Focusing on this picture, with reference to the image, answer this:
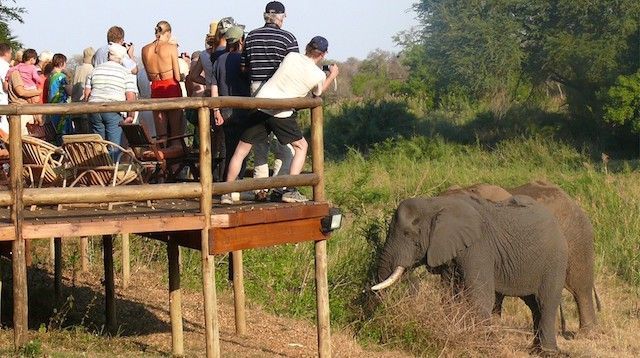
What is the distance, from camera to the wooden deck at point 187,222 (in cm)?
1041

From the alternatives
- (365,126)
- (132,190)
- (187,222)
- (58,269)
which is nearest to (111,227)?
(132,190)

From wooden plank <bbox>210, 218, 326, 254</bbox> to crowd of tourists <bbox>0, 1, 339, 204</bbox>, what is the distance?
0.29m

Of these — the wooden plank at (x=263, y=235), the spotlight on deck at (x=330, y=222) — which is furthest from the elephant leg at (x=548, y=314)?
the wooden plank at (x=263, y=235)

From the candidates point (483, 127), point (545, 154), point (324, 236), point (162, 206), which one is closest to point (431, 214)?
point (324, 236)

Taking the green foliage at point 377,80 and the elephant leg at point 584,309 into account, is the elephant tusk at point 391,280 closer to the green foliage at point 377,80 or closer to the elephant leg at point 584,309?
the elephant leg at point 584,309

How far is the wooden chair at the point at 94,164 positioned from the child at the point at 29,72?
9.80 feet

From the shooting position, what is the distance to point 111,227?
10508 mm

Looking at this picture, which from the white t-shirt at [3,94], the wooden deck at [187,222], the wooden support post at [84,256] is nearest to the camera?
the wooden deck at [187,222]

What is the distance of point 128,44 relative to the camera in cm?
1497

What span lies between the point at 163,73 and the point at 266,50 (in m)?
1.79

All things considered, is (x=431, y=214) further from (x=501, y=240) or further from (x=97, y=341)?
(x=97, y=341)

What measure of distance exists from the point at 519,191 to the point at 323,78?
20.1 ft

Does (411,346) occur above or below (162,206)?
below

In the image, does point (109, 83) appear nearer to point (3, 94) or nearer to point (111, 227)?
point (3, 94)
